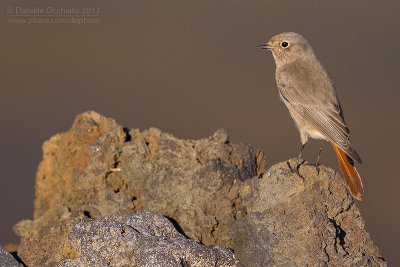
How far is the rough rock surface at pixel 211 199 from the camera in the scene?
14.3 feet

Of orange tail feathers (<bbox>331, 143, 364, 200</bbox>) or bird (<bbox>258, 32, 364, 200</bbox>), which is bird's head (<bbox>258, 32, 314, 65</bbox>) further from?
orange tail feathers (<bbox>331, 143, 364, 200</bbox>)

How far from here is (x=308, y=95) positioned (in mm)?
6055

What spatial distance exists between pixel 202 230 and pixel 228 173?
544 millimetres

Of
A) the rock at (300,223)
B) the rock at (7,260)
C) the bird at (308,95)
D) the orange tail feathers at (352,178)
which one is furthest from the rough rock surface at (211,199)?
the bird at (308,95)

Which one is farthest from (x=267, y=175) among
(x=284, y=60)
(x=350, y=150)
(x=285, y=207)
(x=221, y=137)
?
(x=284, y=60)

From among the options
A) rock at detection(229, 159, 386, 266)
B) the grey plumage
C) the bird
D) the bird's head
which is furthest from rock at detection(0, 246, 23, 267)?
the bird's head

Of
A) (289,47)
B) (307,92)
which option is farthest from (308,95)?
(289,47)

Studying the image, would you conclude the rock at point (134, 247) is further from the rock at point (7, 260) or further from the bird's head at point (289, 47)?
the bird's head at point (289, 47)

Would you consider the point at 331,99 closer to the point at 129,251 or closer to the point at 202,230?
the point at 202,230

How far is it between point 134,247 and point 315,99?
9.38 feet

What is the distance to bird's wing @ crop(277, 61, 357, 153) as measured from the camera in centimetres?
587

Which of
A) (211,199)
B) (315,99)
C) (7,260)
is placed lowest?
(7,260)

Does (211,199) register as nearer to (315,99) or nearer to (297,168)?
(297,168)

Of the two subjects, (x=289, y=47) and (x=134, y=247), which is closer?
(x=134, y=247)
